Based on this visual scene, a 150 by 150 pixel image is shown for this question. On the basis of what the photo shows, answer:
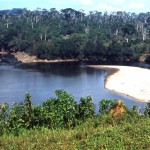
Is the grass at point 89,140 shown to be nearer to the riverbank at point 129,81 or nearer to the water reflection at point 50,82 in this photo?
the water reflection at point 50,82

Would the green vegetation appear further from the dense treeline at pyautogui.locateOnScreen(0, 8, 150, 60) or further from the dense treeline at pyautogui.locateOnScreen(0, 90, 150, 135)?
the dense treeline at pyautogui.locateOnScreen(0, 8, 150, 60)

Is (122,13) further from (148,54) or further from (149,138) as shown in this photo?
(149,138)

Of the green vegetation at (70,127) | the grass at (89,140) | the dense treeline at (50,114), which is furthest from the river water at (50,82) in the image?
the grass at (89,140)

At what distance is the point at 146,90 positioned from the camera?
150ft

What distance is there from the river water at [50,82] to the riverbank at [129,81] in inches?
48.4

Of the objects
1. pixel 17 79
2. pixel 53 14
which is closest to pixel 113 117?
pixel 17 79

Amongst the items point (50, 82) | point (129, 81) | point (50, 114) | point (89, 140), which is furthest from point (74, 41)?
point (89, 140)

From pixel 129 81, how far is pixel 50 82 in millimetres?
11080

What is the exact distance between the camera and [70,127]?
1916cm

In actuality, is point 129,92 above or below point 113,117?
below

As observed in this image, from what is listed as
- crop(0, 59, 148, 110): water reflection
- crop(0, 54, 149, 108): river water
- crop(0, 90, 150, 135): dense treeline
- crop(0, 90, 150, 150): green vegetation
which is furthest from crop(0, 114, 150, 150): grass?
crop(0, 59, 148, 110): water reflection

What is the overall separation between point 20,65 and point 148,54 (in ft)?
90.0

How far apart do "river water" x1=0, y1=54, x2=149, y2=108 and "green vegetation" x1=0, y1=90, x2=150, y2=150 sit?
1631 centimetres

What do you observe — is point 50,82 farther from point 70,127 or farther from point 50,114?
point 70,127
